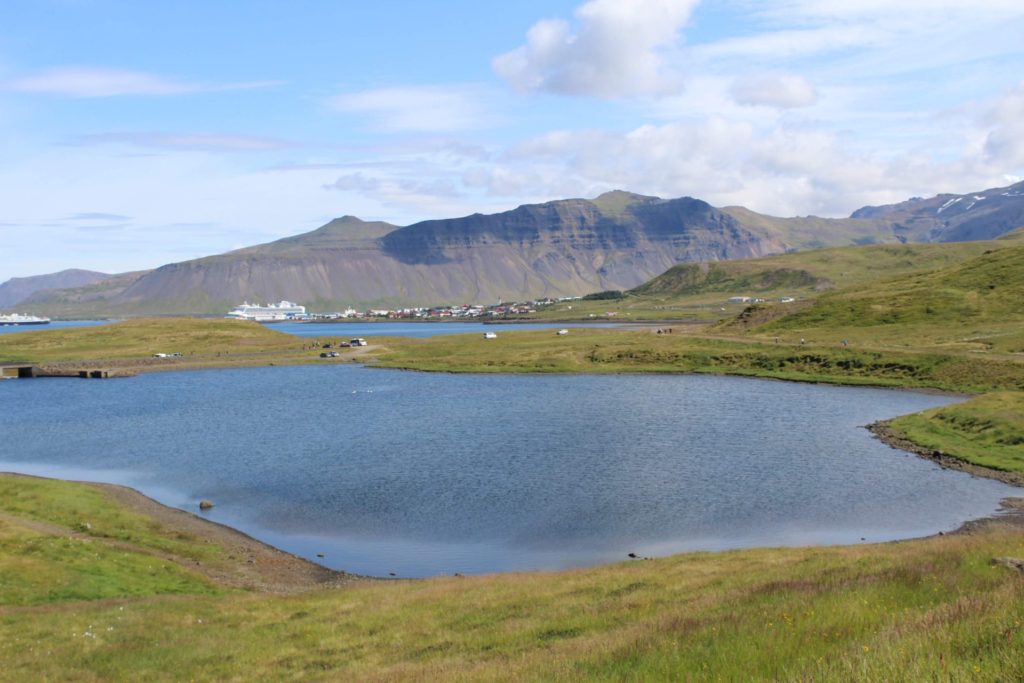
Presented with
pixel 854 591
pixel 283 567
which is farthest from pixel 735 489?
pixel 854 591

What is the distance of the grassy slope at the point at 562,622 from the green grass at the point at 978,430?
A: 36.5 m

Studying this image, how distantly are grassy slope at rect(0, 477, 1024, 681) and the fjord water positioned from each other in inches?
420

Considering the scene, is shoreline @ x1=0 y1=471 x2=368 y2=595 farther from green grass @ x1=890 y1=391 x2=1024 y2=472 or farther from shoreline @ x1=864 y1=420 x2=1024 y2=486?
green grass @ x1=890 y1=391 x2=1024 y2=472

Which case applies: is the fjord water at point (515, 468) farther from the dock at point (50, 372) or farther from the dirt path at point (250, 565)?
the dock at point (50, 372)

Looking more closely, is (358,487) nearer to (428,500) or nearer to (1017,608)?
(428,500)

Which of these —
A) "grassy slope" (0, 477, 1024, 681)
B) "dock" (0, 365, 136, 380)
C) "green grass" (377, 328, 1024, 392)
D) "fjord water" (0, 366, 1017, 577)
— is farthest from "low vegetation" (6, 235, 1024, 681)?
"dock" (0, 365, 136, 380)

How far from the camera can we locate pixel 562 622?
24859 mm

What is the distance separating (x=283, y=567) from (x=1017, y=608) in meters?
37.7

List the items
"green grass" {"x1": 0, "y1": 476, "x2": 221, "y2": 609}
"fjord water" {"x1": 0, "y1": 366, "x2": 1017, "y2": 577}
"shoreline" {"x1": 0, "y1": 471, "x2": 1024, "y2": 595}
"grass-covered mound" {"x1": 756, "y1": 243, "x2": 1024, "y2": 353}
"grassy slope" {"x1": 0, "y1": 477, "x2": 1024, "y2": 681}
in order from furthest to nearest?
"grass-covered mound" {"x1": 756, "y1": 243, "x2": 1024, "y2": 353} → "fjord water" {"x1": 0, "y1": 366, "x2": 1017, "y2": 577} → "shoreline" {"x1": 0, "y1": 471, "x2": 1024, "y2": 595} → "green grass" {"x1": 0, "y1": 476, "x2": 221, "y2": 609} → "grassy slope" {"x1": 0, "y1": 477, "x2": 1024, "y2": 681}

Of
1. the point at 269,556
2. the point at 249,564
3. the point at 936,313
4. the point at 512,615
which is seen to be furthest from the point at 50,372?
the point at 936,313

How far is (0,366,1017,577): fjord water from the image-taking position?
48.7 meters

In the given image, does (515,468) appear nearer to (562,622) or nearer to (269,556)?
(269,556)

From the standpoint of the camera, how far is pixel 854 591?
20.8 metres

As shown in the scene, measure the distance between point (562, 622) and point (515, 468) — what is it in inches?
1674
